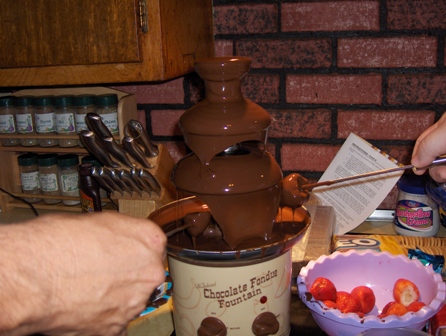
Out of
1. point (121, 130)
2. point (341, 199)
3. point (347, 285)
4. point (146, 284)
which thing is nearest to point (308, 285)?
point (347, 285)

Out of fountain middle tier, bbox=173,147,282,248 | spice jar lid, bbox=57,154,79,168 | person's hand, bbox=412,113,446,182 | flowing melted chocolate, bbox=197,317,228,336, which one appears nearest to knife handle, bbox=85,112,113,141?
spice jar lid, bbox=57,154,79,168

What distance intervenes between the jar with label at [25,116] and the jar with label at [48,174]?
0.07 meters

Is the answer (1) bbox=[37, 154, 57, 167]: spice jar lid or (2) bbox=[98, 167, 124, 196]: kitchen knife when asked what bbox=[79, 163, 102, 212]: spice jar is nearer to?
(2) bbox=[98, 167, 124, 196]: kitchen knife

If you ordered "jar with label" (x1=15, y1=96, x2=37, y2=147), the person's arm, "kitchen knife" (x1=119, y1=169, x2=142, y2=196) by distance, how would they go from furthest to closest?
"jar with label" (x1=15, y1=96, x2=37, y2=147)
"kitchen knife" (x1=119, y1=169, x2=142, y2=196)
the person's arm

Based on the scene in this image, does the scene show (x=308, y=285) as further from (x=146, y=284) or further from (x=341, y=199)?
(x=341, y=199)

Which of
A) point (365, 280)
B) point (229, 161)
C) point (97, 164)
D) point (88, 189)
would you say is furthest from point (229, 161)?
point (97, 164)

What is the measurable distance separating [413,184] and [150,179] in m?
0.60

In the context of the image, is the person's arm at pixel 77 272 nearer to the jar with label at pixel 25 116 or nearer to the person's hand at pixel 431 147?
the person's hand at pixel 431 147

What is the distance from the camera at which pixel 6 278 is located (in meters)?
0.49

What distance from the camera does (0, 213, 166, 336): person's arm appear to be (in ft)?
1.63

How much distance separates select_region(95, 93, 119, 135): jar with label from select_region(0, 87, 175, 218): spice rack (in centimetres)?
2

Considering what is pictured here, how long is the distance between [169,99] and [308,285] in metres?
0.70

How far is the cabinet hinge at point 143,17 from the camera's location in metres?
0.93

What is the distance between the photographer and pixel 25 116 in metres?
1.28
